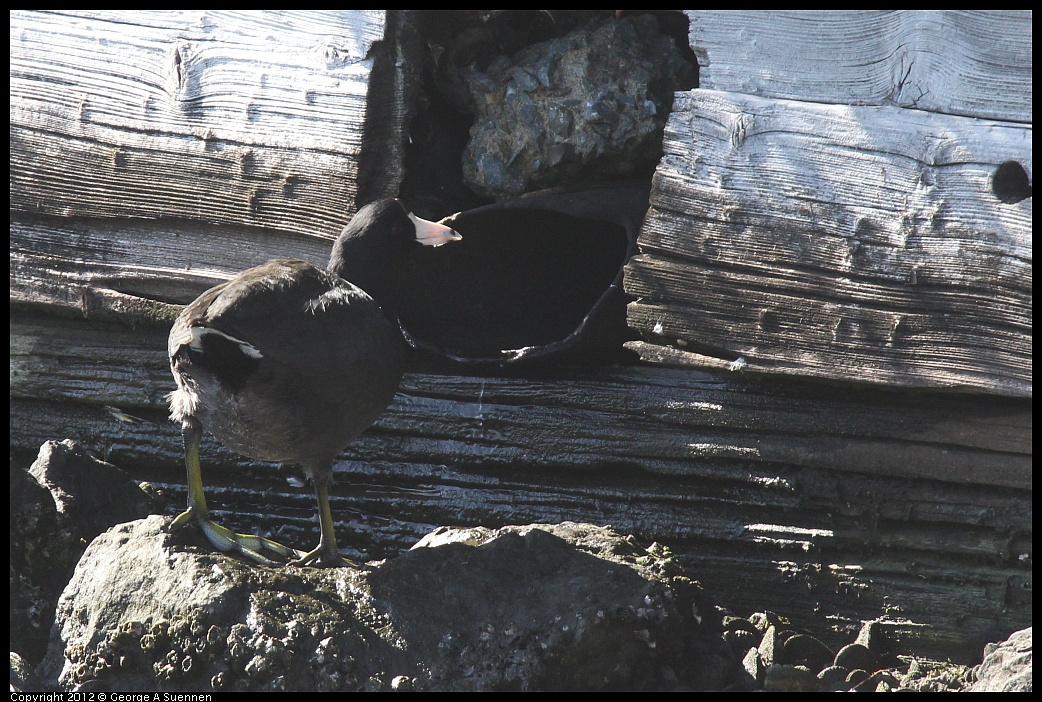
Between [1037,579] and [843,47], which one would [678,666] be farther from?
[843,47]

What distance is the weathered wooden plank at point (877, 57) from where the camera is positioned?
3.66 metres

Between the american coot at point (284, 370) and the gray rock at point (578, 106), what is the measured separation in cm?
116

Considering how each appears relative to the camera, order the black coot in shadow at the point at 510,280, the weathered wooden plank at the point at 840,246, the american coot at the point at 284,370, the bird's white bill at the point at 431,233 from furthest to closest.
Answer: the black coot in shadow at the point at 510,280, the bird's white bill at the point at 431,233, the weathered wooden plank at the point at 840,246, the american coot at the point at 284,370

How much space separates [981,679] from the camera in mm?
3148

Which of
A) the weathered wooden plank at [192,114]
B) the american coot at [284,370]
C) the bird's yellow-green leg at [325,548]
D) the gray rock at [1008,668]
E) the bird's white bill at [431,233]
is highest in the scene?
the weathered wooden plank at [192,114]

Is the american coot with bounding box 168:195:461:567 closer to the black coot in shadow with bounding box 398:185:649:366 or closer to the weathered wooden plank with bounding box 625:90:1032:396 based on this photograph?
the black coot in shadow with bounding box 398:185:649:366

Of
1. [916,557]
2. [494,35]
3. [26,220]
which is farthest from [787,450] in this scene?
[26,220]

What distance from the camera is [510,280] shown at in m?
4.79

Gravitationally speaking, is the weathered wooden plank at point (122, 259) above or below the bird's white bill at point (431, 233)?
below

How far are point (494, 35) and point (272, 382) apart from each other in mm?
2253

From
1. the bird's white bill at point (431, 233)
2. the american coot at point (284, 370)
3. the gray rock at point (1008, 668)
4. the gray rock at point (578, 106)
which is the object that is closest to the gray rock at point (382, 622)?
the american coot at point (284, 370)

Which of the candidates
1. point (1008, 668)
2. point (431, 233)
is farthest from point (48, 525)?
point (1008, 668)

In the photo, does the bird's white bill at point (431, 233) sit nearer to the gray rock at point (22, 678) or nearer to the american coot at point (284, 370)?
the american coot at point (284, 370)

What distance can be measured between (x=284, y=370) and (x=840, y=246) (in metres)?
2.14
